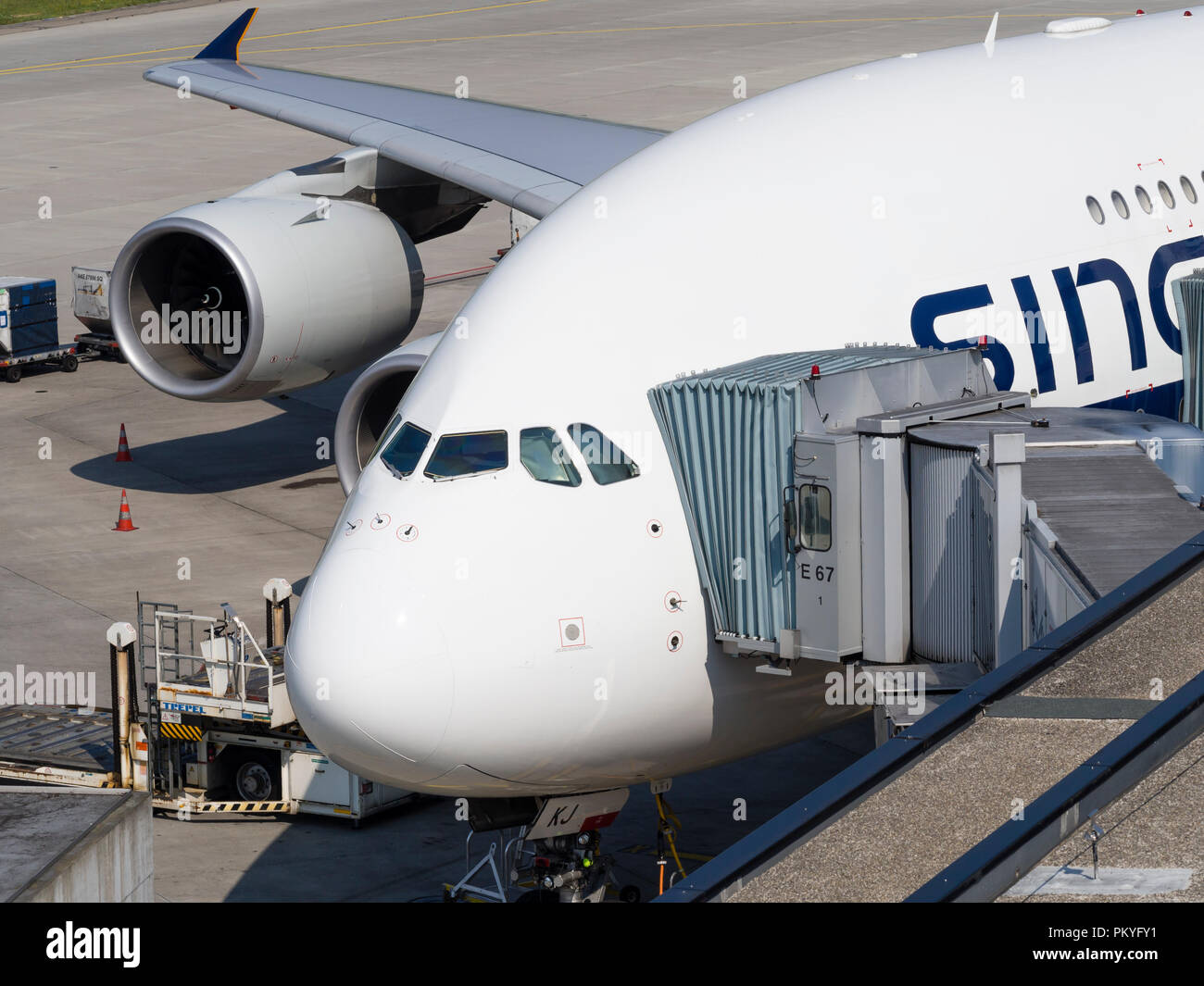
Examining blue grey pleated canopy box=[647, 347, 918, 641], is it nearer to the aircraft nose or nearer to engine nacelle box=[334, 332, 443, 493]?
the aircraft nose

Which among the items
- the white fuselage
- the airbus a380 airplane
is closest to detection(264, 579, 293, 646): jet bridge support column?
the airbus a380 airplane

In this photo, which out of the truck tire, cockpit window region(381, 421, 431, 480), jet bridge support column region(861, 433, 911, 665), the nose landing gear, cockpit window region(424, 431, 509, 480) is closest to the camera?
jet bridge support column region(861, 433, 911, 665)

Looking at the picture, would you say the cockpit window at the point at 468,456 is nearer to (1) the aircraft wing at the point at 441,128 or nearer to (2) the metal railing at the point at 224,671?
(2) the metal railing at the point at 224,671

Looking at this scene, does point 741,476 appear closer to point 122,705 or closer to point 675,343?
point 675,343

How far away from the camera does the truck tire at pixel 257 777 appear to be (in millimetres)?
17453

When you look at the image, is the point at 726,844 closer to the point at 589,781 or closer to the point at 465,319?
the point at 589,781

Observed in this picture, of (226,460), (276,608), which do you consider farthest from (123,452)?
(276,608)

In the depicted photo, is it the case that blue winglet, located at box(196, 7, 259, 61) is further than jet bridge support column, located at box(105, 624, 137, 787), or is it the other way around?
blue winglet, located at box(196, 7, 259, 61)

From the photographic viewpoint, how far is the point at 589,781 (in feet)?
39.8

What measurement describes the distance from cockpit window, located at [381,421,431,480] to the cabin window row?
19.0 feet

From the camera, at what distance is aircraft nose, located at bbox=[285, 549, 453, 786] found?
1105 centimetres

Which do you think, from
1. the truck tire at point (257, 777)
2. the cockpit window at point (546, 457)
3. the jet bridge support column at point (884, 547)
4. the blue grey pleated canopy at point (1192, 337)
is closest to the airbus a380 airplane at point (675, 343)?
the cockpit window at point (546, 457)
